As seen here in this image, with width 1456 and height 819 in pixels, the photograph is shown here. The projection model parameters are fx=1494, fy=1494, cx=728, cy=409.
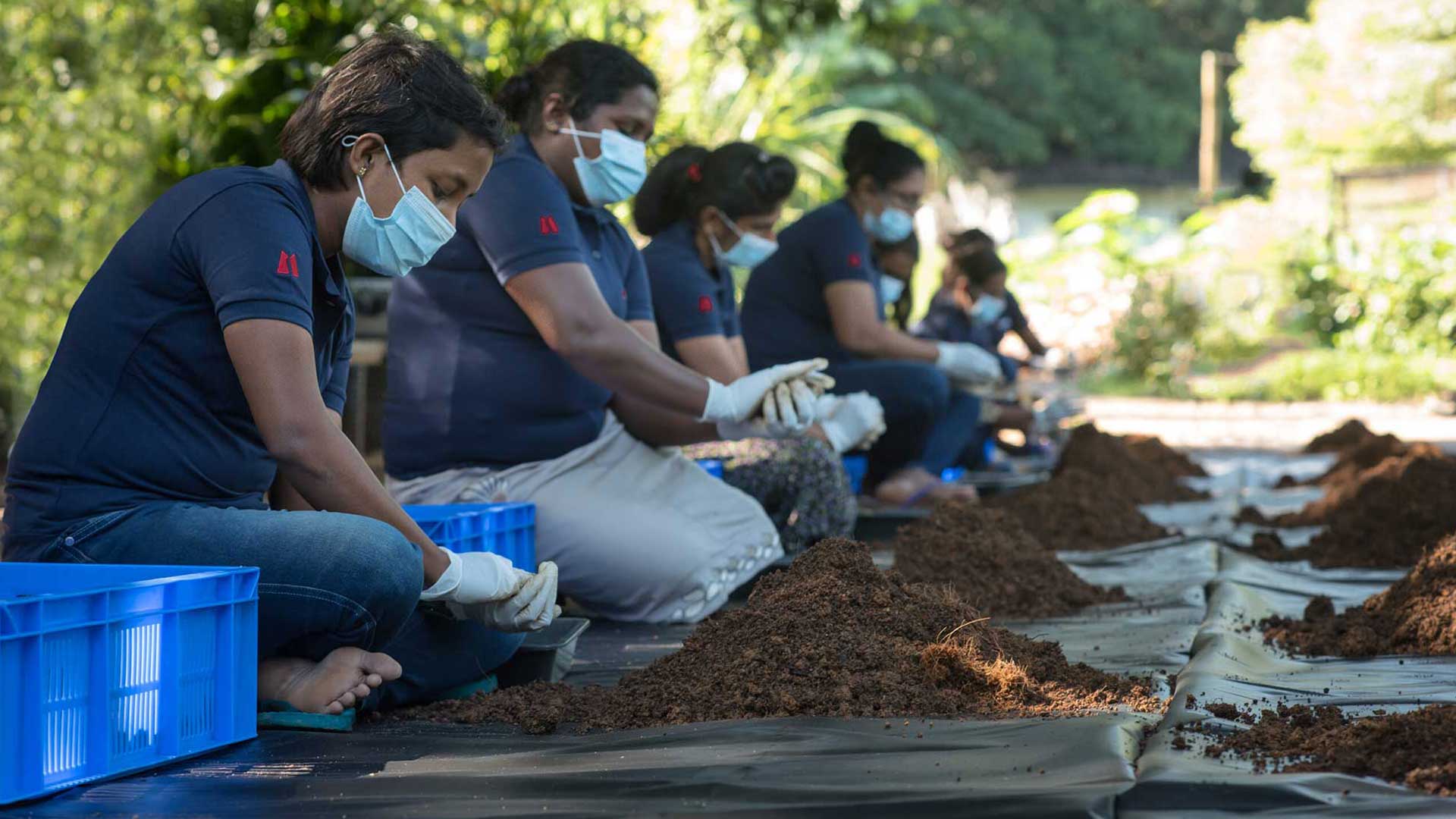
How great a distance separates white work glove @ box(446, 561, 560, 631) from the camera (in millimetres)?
2361

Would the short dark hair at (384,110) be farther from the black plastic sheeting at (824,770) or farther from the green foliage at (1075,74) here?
the green foliage at (1075,74)

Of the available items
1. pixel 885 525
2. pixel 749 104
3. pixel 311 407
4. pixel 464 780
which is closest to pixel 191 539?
pixel 311 407

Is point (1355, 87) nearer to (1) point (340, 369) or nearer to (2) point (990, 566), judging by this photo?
(2) point (990, 566)

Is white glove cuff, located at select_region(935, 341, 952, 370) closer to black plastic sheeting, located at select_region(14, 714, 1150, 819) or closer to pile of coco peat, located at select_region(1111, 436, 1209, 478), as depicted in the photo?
pile of coco peat, located at select_region(1111, 436, 1209, 478)

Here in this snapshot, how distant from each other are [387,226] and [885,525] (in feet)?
9.41

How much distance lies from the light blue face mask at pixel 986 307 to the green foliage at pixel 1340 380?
4.83 metres

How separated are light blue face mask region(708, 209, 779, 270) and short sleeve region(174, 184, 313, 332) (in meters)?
2.18

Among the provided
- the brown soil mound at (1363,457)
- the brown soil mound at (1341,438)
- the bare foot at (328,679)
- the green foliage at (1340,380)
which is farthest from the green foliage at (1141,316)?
the bare foot at (328,679)

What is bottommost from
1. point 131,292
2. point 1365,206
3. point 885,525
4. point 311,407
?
point 885,525

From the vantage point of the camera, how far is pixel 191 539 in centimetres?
214

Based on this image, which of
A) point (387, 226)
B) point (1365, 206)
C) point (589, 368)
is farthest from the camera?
point (1365, 206)

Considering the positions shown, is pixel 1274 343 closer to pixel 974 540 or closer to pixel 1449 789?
pixel 974 540

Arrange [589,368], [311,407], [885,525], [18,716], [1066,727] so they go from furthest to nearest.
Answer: [885,525]
[589,368]
[311,407]
[1066,727]
[18,716]

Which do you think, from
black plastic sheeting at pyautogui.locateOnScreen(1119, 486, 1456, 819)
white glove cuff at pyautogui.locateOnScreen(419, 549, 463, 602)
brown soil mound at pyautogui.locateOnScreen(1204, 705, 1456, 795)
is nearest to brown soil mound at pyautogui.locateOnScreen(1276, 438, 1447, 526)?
black plastic sheeting at pyautogui.locateOnScreen(1119, 486, 1456, 819)
